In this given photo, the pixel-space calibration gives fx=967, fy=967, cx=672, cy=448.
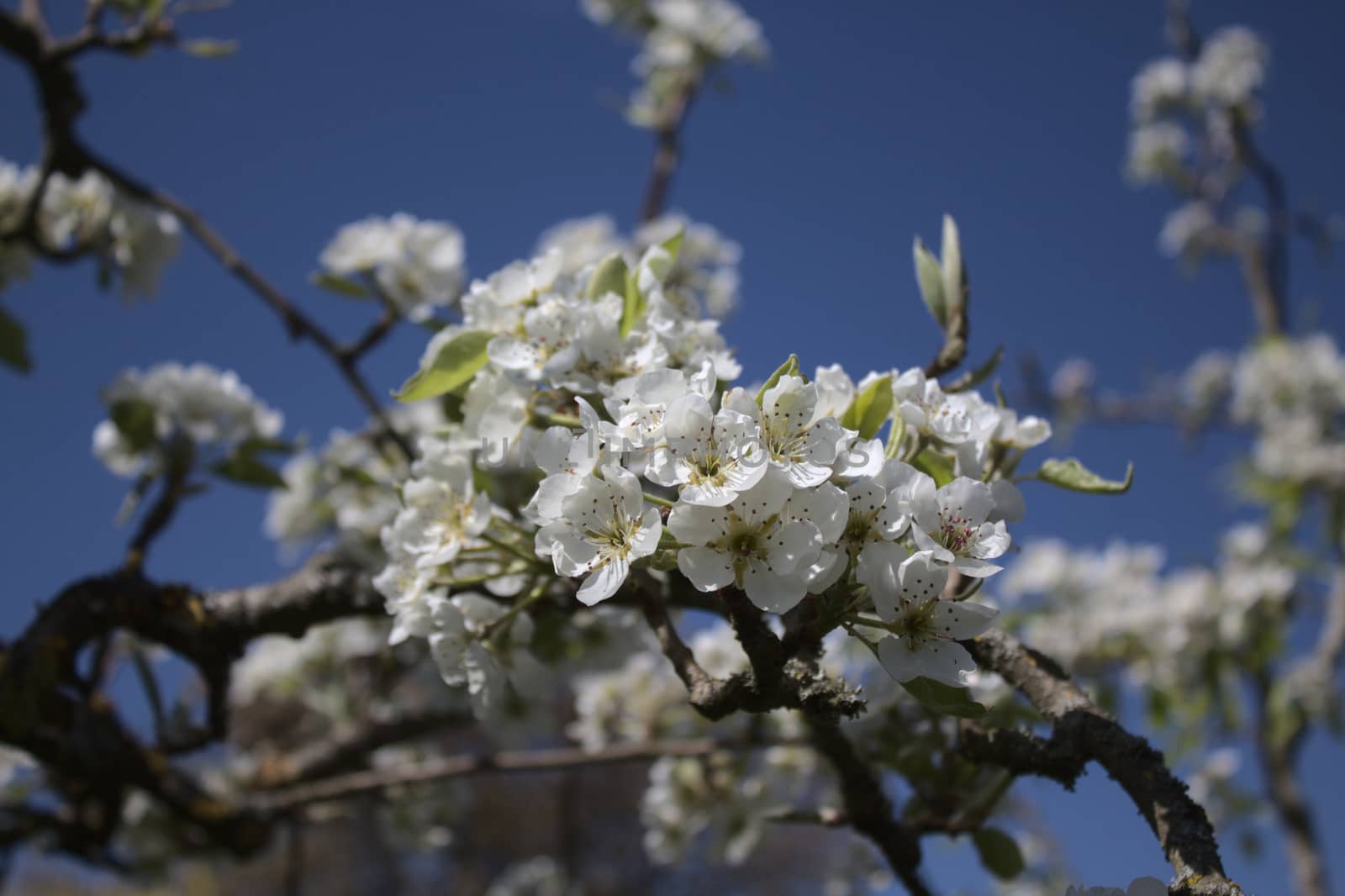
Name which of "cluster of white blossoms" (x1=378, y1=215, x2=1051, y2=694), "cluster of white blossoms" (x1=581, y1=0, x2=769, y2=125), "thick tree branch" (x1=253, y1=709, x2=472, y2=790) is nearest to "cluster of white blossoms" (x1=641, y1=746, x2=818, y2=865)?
"thick tree branch" (x1=253, y1=709, x2=472, y2=790)

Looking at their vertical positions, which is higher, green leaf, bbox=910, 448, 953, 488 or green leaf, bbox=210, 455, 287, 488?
green leaf, bbox=210, 455, 287, 488

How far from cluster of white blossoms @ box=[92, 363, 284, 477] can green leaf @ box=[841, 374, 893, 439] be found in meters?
1.62

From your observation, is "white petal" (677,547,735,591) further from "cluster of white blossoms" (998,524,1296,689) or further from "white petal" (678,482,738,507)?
"cluster of white blossoms" (998,524,1296,689)

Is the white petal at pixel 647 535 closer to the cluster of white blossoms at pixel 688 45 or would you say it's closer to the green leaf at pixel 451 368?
the green leaf at pixel 451 368

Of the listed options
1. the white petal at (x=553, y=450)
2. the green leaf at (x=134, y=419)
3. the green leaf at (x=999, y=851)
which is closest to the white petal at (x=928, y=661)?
the white petal at (x=553, y=450)

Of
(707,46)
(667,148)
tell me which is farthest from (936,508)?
(707,46)

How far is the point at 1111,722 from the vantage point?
1027 millimetres

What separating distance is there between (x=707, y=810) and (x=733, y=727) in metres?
0.37

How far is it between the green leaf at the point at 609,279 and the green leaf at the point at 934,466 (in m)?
0.41

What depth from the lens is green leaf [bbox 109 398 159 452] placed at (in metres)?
2.18

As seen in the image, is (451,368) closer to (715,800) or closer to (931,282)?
(931,282)

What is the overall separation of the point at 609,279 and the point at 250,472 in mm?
1287

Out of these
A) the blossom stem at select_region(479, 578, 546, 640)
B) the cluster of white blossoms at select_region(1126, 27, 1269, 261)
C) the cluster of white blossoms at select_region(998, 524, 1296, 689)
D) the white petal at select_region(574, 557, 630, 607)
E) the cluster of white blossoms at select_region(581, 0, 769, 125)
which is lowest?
the white petal at select_region(574, 557, 630, 607)

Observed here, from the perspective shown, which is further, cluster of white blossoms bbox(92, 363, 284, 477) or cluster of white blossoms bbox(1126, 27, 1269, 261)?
cluster of white blossoms bbox(1126, 27, 1269, 261)
